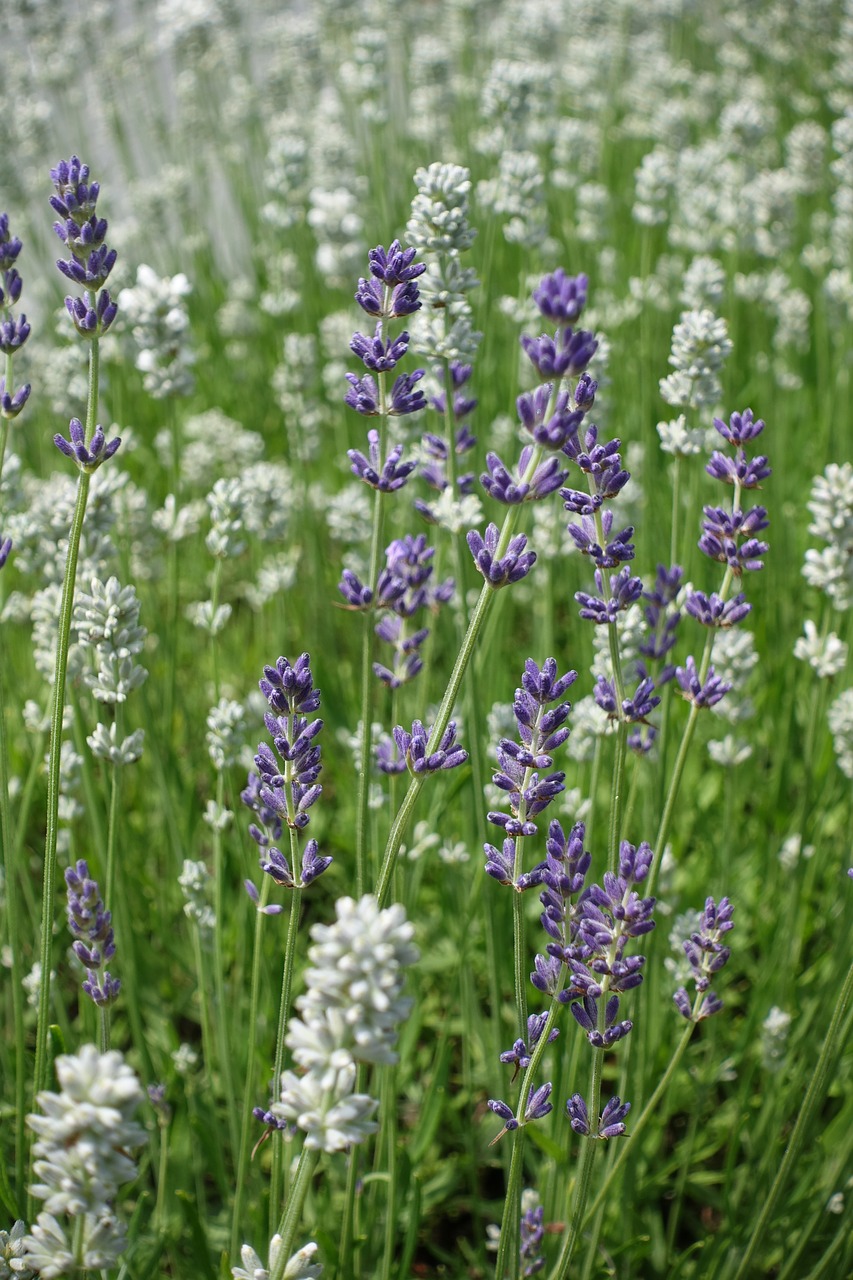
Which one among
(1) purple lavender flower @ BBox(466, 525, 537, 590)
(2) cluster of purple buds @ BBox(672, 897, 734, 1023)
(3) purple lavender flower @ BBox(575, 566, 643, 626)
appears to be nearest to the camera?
(1) purple lavender flower @ BBox(466, 525, 537, 590)

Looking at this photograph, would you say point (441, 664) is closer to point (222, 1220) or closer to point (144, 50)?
point (222, 1220)

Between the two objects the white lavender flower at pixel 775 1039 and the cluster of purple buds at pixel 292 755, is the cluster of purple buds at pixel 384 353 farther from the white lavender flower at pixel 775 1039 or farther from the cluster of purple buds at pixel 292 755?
the white lavender flower at pixel 775 1039

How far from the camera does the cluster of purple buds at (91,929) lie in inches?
53.2

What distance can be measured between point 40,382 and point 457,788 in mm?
3294

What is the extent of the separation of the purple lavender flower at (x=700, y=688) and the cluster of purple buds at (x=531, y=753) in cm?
38

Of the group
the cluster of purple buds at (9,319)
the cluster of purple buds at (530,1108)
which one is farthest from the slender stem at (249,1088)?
the cluster of purple buds at (9,319)

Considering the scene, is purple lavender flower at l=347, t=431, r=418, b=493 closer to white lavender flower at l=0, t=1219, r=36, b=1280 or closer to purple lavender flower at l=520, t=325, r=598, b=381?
purple lavender flower at l=520, t=325, r=598, b=381

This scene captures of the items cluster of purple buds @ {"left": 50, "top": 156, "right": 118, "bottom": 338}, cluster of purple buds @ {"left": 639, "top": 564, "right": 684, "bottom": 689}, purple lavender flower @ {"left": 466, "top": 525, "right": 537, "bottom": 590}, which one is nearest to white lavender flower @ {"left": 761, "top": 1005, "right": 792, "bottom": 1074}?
cluster of purple buds @ {"left": 639, "top": 564, "right": 684, "bottom": 689}

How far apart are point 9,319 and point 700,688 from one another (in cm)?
122

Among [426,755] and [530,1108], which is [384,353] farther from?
[530,1108]

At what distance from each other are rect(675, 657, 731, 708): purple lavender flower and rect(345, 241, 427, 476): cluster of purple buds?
556mm

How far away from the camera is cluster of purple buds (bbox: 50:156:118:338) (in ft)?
4.87

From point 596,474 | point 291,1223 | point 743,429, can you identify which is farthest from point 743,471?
point 291,1223

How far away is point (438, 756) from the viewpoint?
1.30 metres
